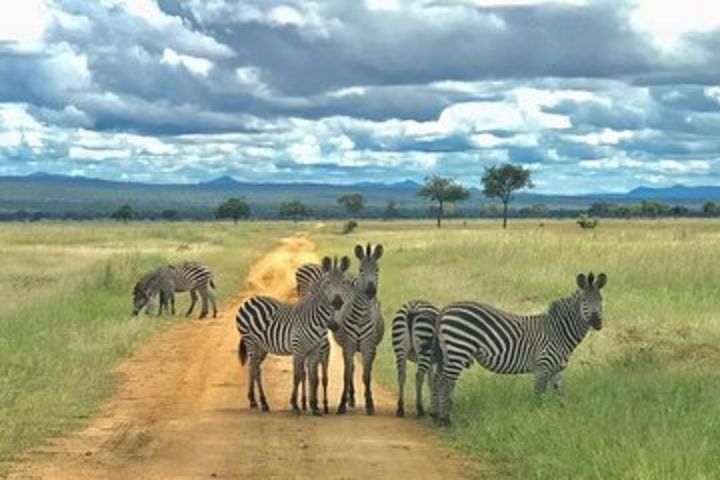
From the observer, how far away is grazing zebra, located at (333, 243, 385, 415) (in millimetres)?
14859

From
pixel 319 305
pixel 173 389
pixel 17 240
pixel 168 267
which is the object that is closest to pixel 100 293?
pixel 168 267

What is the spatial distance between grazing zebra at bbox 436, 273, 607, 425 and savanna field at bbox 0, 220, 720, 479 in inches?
16.0

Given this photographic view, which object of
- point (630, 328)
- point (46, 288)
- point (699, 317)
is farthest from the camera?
point (46, 288)

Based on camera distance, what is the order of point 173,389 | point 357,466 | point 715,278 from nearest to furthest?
point 357,466, point 173,389, point 715,278

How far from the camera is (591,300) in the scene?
14.1 metres

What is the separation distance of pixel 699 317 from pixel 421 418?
32.2 ft

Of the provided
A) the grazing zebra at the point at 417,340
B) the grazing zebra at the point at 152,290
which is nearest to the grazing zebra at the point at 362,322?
the grazing zebra at the point at 417,340

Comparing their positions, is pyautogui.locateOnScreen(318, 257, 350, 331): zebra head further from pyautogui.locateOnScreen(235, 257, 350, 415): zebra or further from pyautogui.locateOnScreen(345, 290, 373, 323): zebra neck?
pyautogui.locateOnScreen(345, 290, 373, 323): zebra neck

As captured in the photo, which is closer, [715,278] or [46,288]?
[715,278]

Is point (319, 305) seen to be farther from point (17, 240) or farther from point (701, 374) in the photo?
point (17, 240)

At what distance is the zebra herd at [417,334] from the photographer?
45.3 ft

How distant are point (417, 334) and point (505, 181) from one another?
372ft

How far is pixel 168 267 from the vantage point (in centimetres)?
3011

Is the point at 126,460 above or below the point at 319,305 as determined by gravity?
below
